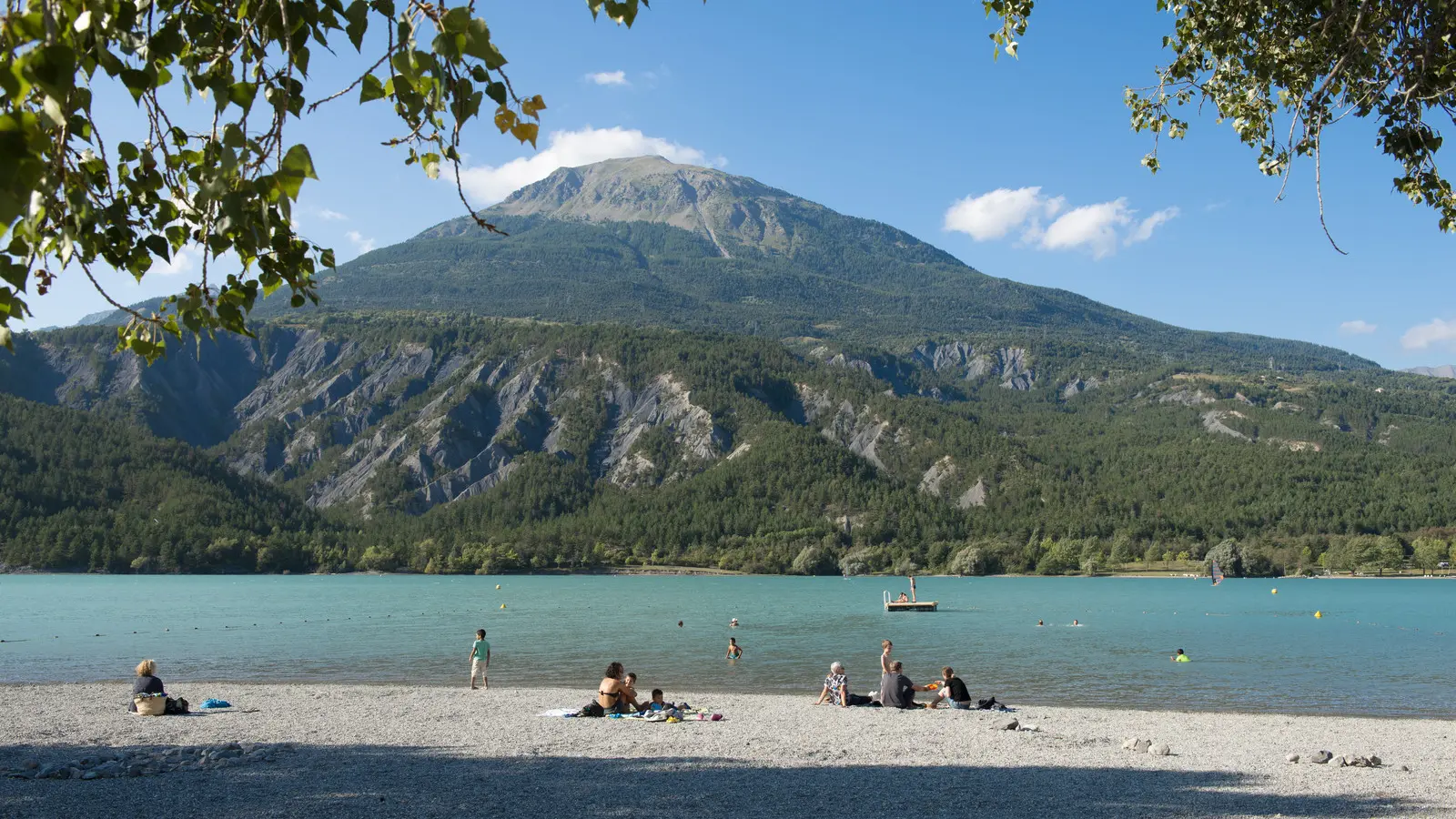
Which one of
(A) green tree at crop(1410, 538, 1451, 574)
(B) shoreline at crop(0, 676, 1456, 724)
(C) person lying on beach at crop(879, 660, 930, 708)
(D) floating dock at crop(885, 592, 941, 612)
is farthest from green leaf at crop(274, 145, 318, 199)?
(A) green tree at crop(1410, 538, 1451, 574)

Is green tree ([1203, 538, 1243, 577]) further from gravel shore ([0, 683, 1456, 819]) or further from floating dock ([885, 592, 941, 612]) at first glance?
gravel shore ([0, 683, 1456, 819])

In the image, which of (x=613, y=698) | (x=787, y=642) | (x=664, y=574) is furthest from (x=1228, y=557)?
(x=613, y=698)

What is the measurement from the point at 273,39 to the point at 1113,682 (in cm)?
3645

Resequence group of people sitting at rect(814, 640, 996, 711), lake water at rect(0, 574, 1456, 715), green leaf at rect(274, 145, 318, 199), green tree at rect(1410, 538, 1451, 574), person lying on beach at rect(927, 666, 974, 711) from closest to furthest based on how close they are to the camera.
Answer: green leaf at rect(274, 145, 318, 199) → person lying on beach at rect(927, 666, 974, 711) → group of people sitting at rect(814, 640, 996, 711) → lake water at rect(0, 574, 1456, 715) → green tree at rect(1410, 538, 1451, 574)

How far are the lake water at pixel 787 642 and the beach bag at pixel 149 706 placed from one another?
37.4 ft

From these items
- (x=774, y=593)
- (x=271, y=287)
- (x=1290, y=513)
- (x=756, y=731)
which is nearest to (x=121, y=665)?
(x=756, y=731)

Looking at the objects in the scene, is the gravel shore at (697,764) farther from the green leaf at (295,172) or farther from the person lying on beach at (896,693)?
the green leaf at (295,172)

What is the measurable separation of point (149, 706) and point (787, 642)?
34018 millimetres

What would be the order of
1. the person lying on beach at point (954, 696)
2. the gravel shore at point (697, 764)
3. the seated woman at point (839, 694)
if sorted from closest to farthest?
the gravel shore at point (697, 764)
the person lying on beach at point (954, 696)
the seated woman at point (839, 694)

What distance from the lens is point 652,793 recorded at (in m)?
13.1

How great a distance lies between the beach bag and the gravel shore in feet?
1.26

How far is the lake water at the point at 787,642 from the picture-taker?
1361 inches

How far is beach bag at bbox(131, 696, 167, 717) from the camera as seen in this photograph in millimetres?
21828

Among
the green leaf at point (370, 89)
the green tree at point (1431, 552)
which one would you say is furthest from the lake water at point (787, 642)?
the green tree at point (1431, 552)
